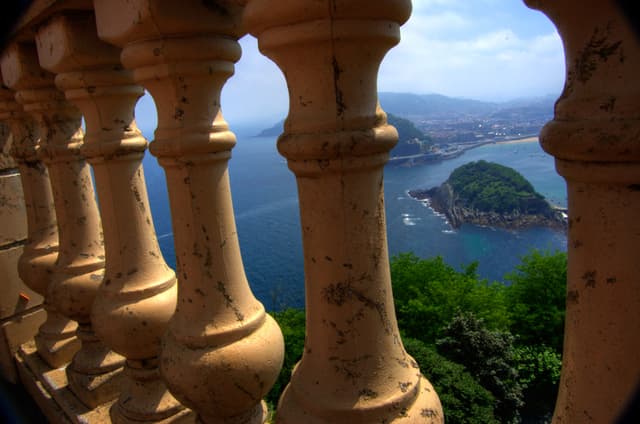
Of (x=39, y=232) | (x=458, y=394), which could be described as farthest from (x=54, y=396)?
(x=458, y=394)

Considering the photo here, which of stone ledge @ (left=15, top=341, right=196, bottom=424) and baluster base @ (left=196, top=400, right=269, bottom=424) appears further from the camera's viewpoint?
stone ledge @ (left=15, top=341, right=196, bottom=424)

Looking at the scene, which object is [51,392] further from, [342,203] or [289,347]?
[289,347]

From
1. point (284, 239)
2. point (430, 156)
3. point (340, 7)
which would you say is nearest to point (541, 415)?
point (340, 7)

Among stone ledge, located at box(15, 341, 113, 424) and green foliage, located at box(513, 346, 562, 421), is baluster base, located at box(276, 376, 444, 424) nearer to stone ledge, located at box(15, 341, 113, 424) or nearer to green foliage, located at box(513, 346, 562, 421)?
stone ledge, located at box(15, 341, 113, 424)

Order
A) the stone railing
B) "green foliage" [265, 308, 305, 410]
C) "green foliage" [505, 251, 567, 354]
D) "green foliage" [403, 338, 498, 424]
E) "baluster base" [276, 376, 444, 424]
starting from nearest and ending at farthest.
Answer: the stone railing
"baluster base" [276, 376, 444, 424]
"green foliage" [403, 338, 498, 424]
"green foliage" [265, 308, 305, 410]
"green foliage" [505, 251, 567, 354]

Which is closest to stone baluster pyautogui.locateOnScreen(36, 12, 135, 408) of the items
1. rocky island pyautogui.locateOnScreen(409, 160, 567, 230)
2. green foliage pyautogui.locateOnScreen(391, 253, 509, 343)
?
green foliage pyautogui.locateOnScreen(391, 253, 509, 343)

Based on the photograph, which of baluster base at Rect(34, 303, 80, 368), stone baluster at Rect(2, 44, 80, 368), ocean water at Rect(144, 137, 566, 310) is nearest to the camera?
stone baluster at Rect(2, 44, 80, 368)

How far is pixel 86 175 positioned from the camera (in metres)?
3.96

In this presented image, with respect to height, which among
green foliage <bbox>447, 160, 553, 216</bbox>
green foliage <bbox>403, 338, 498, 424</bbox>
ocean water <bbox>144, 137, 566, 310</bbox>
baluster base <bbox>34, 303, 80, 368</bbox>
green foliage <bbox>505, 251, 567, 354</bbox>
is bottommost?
ocean water <bbox>144, 137, 566, 310</bbox>

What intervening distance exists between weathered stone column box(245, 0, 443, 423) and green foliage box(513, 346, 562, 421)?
26.2 m

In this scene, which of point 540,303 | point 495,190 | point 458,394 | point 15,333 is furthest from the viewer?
point 495,190

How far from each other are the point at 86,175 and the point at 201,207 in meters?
1.88

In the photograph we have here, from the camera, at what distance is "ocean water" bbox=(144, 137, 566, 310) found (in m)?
73.2

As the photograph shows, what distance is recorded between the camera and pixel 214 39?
243cm
